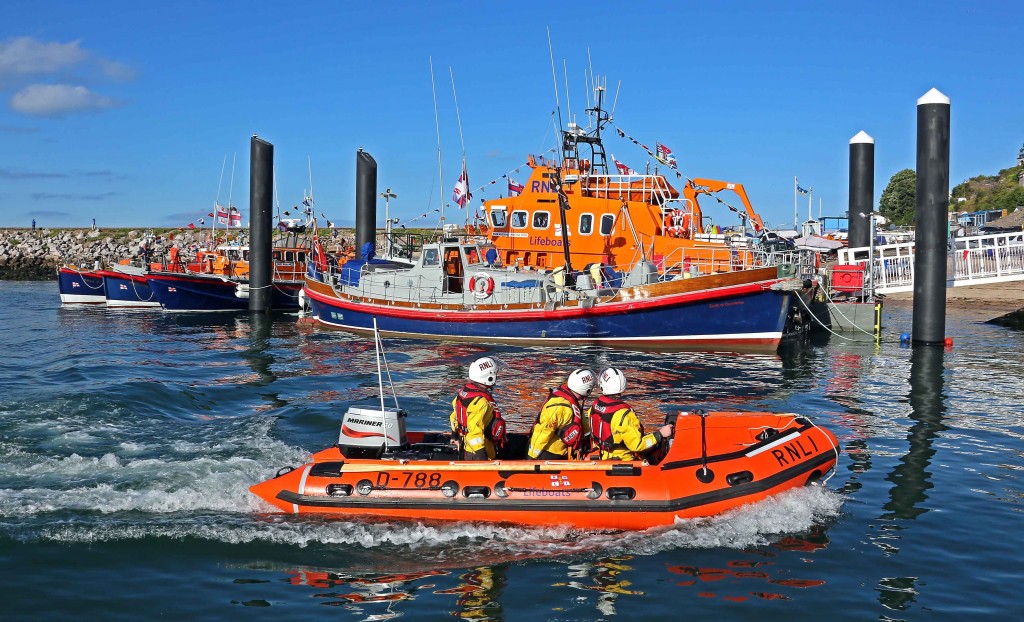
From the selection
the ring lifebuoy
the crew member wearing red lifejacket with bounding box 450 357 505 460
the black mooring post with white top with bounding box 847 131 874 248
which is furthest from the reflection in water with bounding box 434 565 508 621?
the black mooring post with white top with bounding box 847 131 874 248

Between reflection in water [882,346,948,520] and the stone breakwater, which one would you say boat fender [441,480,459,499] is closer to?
reflection in water [882,346,948,520]

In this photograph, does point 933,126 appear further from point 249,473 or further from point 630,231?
point 249,473

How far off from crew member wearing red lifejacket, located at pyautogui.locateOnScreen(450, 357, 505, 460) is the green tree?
6353 cm

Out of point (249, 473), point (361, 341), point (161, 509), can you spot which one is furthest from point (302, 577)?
point (361, 341)

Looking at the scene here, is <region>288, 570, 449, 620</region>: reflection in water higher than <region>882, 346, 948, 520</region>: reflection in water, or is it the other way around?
<region>882, 346, 948, 520</region>: reflection in water

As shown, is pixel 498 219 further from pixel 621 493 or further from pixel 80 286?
pixel 80 286

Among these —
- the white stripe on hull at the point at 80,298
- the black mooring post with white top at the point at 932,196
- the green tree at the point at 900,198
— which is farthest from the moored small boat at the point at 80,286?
the green tree at the point at 900,198

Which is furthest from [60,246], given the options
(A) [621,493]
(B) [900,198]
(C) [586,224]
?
(A) [621,493]

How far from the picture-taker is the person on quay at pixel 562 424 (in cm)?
852

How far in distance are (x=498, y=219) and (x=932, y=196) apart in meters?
11.7

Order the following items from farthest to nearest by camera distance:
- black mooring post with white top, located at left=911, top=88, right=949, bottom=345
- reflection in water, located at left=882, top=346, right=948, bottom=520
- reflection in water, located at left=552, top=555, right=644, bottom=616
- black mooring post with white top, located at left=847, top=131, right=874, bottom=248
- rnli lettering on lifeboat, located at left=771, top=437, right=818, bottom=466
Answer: black mooring post with white top, located at left=847, top=131, right=874, bottom=248, black mooring post with white top, located at left=911, top=88, right=949, bottom=345, reflection in water, located at left=882, top=346, right=948, bottom=520, rnli lettering on lifeboat, located at left=771, top=437, right=818, bottom=466, reflection in water, located at left=552, top=555, right=644, bottom=616

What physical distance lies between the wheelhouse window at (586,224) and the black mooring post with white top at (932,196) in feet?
28.0

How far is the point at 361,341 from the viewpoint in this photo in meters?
24.5

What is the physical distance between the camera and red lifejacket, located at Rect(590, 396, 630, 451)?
840cm
